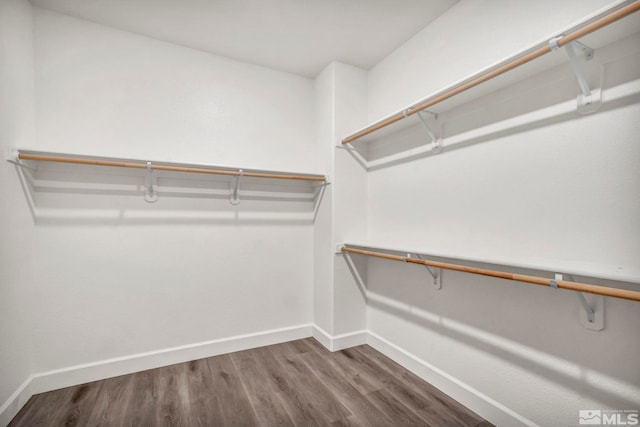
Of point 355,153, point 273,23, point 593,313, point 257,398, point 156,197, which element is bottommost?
point 257,398

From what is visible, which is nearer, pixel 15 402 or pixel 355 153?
pixel 15 402

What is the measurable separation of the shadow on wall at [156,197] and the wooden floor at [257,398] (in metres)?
1.02

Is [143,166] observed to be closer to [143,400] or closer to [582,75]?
[143,400]

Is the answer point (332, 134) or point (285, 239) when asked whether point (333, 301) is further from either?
point (332, 134)

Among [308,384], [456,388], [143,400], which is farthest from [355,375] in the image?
[143,400]

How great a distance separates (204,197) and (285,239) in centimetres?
73

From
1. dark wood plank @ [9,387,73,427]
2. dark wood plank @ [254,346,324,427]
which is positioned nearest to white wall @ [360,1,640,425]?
dark wood plank @ [254,346,324,427]

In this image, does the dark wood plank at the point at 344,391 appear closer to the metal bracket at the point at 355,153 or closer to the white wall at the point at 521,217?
the white wall at the point at 521,217

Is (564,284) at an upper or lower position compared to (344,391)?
upper

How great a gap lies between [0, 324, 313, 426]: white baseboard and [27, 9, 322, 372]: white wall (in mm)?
46

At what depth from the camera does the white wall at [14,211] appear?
4.94ft

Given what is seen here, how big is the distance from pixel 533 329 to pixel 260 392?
4.89 feet

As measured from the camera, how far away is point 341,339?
2348 millimetres

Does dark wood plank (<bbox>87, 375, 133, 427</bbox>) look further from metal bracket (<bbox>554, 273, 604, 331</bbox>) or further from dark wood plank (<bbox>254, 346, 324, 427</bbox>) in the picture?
metal bracket (<bbox>554, 273, 604, 331</bbox>)
